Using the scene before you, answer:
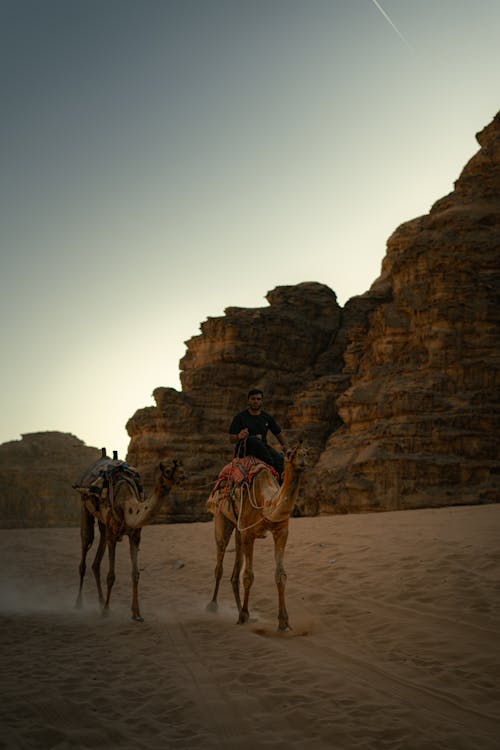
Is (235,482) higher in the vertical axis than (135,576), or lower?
higher

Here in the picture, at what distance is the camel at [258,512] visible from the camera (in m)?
7.72

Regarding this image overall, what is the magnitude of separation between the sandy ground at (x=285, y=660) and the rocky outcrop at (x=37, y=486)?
67.9 metres

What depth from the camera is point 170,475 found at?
8.48 meters

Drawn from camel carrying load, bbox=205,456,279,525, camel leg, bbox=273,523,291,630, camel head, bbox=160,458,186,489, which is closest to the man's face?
camel carrying load, bbox=205,456,279,525

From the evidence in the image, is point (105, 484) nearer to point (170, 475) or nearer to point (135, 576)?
point (135, 576)

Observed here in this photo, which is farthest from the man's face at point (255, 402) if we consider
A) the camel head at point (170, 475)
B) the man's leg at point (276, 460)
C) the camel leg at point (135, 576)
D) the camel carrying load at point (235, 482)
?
the camel leg at point (135, 576)

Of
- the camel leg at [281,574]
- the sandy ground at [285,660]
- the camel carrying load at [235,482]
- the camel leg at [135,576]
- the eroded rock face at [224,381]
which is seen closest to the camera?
the sandy ground at [285,660]

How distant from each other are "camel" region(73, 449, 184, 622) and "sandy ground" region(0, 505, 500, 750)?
30.4 inches

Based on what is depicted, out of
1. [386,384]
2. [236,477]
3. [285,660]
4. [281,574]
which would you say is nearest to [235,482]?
[236,477]

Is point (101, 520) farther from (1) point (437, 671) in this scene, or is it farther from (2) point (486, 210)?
(2) point (486, 210)

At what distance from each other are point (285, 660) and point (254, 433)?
4187 millimetres

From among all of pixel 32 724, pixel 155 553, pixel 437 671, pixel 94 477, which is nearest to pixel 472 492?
pixel 155 553

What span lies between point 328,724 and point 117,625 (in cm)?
483

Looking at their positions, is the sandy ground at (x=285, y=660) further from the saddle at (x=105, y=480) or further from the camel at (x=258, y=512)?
the saddle at (x=105, y=480)
